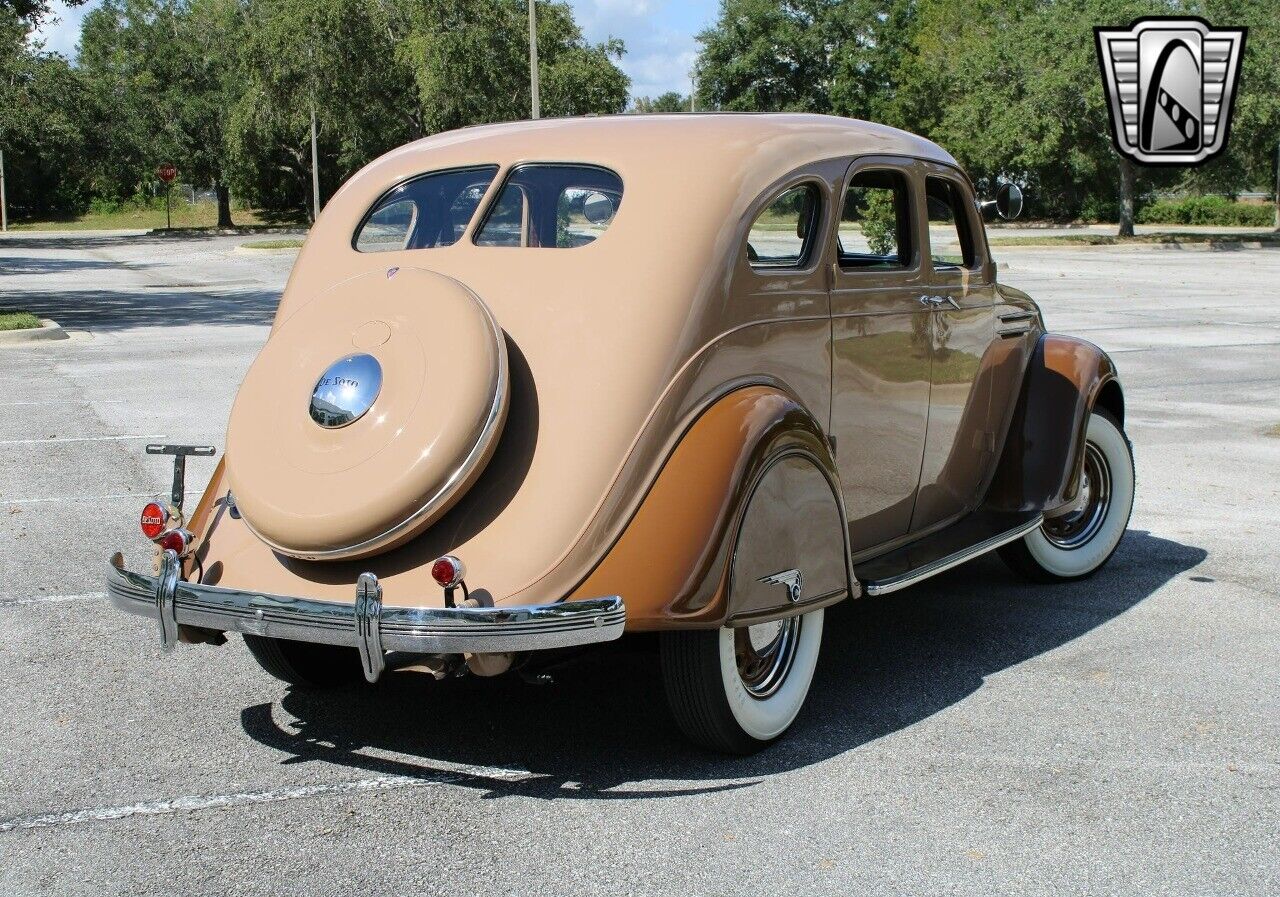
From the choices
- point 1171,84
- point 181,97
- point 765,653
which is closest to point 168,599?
point 765,653

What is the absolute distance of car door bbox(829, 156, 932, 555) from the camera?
4953 millimetres

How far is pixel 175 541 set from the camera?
4387mm

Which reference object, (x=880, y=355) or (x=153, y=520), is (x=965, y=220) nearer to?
(x=880, y=355)

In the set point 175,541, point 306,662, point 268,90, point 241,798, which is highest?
point 268,90

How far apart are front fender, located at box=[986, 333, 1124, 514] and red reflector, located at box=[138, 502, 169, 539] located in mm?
3398

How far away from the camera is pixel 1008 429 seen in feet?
20.1

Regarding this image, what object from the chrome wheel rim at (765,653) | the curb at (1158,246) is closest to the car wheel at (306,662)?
the chrome wheel rim at (765,653)

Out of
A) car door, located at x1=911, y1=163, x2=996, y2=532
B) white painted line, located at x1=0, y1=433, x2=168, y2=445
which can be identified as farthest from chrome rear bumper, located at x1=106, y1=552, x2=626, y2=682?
white painted line, located at x1=0, y1=433, x2=168, y2=445

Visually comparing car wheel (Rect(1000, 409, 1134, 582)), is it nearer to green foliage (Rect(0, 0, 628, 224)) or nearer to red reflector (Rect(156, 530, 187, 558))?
red reflector (Rect(156, 530, 187, 558))

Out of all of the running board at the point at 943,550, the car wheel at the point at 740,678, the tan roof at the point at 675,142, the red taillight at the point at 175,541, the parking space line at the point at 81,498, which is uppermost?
the tan roof at the point at 675,142

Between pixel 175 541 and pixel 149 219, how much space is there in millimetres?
73478

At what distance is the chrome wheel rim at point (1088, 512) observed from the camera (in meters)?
6.70

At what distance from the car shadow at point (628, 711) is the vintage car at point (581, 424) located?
0.20m

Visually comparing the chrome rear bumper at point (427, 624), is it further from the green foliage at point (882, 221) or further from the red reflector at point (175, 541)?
the green foliage at point (882, 221)
